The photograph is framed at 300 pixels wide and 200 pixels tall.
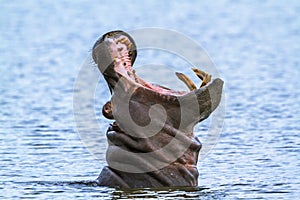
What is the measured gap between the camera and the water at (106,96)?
11.3 m

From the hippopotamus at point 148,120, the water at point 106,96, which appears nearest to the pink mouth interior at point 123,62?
the hippopotamus at point 148,120

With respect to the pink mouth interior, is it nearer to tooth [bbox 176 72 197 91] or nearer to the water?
tooth [bbox 176 72 197 91]

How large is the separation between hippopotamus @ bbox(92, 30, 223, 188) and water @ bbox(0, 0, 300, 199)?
206 millimetres

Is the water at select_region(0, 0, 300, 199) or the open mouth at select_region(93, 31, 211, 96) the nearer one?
the open mouth at select_region(93, 31, 211, 96)

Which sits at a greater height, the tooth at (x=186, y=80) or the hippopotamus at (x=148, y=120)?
the tooth at (x=186, y=80)

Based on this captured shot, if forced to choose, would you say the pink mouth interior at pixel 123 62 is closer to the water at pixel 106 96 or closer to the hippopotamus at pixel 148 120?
the hippopotamus at pixel 148 120

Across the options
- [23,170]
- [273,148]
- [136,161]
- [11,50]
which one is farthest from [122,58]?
[11,50]

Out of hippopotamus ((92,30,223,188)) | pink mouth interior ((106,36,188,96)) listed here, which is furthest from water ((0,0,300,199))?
pink mouth interior ((106,36,188,96))

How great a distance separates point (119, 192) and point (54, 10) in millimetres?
24252

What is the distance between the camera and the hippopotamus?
10.3m

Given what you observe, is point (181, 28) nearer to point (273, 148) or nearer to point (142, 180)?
point (273, 148)

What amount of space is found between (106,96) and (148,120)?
23.9ft

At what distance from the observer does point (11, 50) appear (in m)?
24.1

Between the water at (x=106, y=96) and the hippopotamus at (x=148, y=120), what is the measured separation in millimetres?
206
